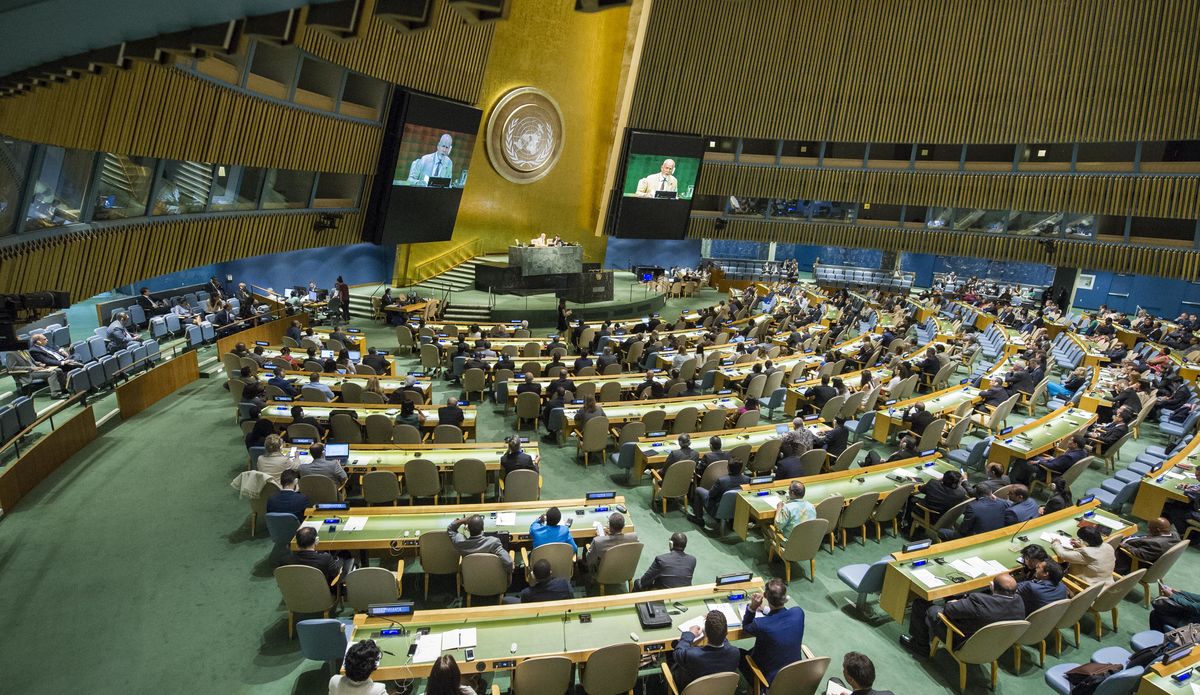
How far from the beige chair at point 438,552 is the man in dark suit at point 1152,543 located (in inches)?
283

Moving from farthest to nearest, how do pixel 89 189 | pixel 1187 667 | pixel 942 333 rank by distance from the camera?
1. pixel 942 333
2. pixel 89 189
3. pixel 1187 667

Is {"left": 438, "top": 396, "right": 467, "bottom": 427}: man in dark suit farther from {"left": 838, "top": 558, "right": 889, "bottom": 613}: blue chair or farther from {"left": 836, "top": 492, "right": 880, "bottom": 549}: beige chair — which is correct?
{"left": 838, "top": 558, "right": 889, "bottom": 613}: blue chair

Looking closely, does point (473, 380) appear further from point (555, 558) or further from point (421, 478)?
point (555, 558)

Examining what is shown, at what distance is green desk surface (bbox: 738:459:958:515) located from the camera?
760 cm

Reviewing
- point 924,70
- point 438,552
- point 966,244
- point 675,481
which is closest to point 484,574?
point 438,552

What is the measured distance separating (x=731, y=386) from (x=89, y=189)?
11884 mm

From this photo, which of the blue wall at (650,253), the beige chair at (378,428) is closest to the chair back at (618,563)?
the beige chair at (378,428)

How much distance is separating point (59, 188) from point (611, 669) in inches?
383

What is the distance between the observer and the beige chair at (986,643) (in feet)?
17.2

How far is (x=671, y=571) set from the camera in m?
5.91

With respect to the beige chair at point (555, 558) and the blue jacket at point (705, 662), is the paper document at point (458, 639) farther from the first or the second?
the blue jacket at point (705, 662)

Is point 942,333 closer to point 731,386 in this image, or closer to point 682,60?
point 731,386

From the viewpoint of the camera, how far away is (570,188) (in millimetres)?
27016

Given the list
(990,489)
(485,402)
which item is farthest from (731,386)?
(990,489)
